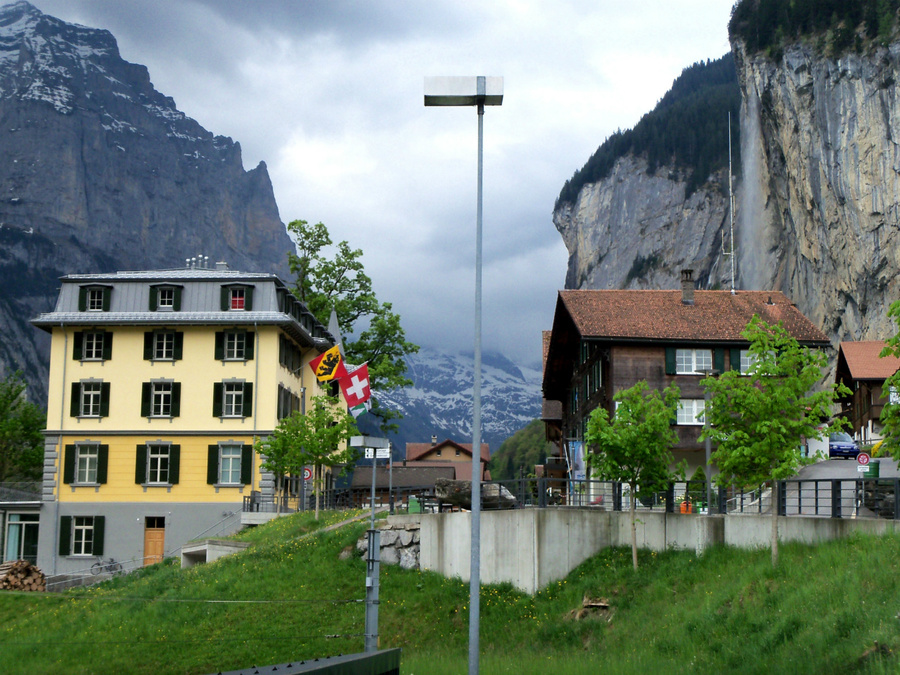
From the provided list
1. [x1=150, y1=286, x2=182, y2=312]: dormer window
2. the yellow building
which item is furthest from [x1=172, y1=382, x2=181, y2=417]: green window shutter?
[x1=150, y1=286, x2=182, y2=312]: dormer window

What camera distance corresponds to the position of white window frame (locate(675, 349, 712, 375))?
48438mm

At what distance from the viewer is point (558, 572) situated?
2805 cm

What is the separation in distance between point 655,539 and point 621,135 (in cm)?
17803

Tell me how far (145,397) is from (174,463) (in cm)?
364

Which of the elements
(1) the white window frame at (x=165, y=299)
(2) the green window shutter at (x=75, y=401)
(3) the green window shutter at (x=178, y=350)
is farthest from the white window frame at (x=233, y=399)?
(2) the green window shutter at (x=75, y=401)

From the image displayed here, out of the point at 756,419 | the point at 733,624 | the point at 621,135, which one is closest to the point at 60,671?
the point at 733,624

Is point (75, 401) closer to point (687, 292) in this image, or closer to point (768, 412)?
point (687, 292)

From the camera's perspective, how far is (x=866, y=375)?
71.4 meters

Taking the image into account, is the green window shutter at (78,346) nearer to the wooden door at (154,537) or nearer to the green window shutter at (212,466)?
the green window shutter at (212,466)

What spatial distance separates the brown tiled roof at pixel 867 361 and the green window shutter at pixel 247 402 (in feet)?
140

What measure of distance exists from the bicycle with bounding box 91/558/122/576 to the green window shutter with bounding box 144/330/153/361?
989 cm

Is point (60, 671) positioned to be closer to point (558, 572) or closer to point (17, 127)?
point (558, 572)

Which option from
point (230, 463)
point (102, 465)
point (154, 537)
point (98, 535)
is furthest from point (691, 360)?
point (98, 535)

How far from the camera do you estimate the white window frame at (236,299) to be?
169ft
